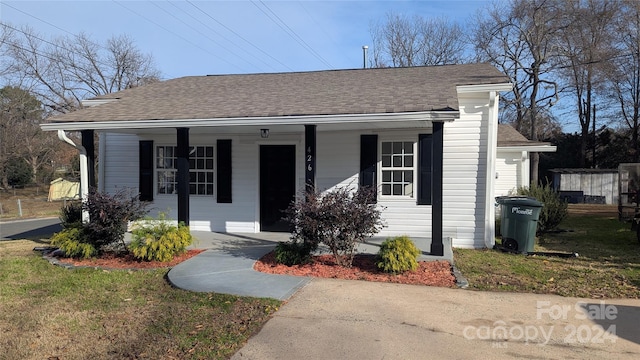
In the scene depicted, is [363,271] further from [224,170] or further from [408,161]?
[224,170]

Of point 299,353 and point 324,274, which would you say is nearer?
point 299,353

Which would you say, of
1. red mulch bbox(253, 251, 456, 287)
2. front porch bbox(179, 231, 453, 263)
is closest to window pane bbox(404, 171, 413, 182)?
front porch bbox(179, 231, 453, 263)

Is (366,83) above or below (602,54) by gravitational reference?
below

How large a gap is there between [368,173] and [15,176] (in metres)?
A: 29.3

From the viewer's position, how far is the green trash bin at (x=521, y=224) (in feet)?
27.5

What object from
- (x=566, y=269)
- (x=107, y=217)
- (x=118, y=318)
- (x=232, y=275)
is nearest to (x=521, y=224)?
(x=566, y=269)

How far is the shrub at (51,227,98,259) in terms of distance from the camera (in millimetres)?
7469

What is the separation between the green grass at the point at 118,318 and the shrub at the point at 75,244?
830 millimetres

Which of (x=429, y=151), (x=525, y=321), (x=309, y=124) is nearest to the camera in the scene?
(x=525, y=321)

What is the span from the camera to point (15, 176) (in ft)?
94.9

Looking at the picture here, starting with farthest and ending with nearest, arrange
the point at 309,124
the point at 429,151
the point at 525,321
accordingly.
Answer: the point at 429,151 < the point at 309,124 < the point at 525,321

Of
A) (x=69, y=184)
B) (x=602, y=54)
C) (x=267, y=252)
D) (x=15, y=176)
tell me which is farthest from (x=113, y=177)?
(x=602, y=54)

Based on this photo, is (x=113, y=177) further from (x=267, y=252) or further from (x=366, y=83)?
(x=366, y=83)

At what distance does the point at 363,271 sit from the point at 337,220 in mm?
925
